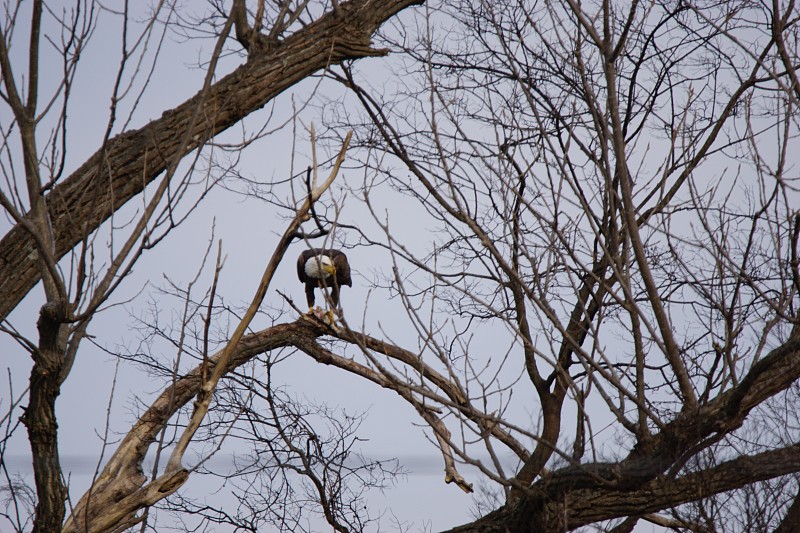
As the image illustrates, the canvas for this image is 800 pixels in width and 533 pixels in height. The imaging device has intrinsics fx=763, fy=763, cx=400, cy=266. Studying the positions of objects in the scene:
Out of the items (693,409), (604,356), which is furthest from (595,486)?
(604,356)

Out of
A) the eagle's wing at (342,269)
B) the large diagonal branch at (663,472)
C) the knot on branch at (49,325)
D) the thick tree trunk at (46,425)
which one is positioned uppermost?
the eagle's wing at (342,269)

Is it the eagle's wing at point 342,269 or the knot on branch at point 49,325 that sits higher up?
the eagle's wing at point 342,269

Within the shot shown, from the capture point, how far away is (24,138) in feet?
6.53

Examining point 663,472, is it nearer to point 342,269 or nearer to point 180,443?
point 180,443

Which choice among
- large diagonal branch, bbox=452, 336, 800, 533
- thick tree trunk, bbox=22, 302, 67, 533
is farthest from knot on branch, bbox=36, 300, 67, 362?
large diagonal branch, bbox=452, 336, 800, 533

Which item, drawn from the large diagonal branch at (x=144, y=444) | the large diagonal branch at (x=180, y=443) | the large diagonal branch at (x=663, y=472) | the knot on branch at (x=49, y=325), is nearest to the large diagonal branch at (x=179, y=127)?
the knot on branch at (x=49, y=325)

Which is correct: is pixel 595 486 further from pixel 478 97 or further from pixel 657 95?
pixel 657 95

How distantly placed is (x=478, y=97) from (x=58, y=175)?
2.83 m

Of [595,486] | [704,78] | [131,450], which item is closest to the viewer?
[595,486]

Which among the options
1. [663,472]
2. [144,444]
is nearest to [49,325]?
[144,444]

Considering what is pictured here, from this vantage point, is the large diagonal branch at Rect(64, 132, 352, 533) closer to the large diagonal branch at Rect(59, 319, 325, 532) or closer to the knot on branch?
the large diagonal branch at Rect(59, 319, 325, 532)

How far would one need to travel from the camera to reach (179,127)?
11.1ft

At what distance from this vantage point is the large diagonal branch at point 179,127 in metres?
2.89

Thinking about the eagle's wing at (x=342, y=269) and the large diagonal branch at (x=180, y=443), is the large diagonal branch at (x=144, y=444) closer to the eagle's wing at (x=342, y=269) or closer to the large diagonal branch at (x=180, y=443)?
the large diagonal branch at (x=180, y=443)
